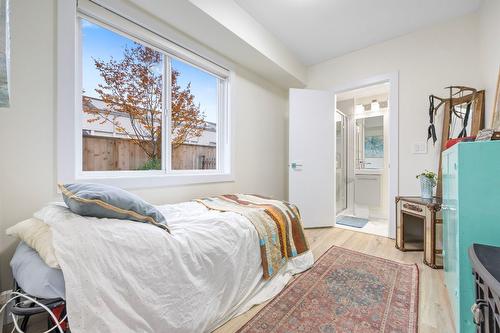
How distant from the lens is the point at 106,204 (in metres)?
1.03

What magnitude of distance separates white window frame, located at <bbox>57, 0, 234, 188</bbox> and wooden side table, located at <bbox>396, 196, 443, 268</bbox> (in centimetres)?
220

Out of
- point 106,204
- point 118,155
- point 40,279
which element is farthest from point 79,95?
point 40,279

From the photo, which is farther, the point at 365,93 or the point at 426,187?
the point at 365,93

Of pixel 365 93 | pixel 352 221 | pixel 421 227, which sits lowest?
pixel 352 221

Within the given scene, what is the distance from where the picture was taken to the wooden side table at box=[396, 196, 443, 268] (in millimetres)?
1954

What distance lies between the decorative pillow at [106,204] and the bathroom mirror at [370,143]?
4123 mm

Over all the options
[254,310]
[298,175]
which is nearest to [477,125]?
[298,175]

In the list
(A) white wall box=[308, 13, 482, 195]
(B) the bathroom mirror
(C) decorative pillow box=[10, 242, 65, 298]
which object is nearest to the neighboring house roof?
(C) decorative pillow box=[10, 242, 65, 298]

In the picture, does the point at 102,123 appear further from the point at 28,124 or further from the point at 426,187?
the point at 426,187

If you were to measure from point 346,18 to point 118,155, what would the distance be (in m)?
2.81

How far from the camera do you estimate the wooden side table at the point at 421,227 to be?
6.41ft

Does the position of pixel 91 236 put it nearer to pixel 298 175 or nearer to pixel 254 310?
pixel 254 310

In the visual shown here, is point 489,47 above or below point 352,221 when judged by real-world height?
above

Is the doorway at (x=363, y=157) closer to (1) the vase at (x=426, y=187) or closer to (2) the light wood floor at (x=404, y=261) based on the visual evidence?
(2) the light wood floor at (x=404, y=261)
